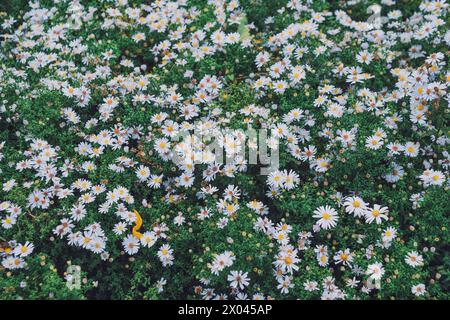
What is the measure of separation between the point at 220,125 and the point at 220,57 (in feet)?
3.43

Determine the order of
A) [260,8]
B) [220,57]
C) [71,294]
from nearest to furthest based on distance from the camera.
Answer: [71,294] < [220,57] < [260,8]

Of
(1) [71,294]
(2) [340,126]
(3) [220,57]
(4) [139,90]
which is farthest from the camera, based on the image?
(3) [220,57]

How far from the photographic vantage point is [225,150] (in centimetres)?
451

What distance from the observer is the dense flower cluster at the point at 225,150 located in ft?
13.0

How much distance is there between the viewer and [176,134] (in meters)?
4.64

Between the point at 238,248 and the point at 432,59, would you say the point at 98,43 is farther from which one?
the point at 432,59

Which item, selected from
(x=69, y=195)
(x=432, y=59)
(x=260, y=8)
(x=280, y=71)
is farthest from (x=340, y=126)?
(x=69, y=195)

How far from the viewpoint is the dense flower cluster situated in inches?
156

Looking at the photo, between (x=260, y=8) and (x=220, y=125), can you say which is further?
(x=260, y=8)
